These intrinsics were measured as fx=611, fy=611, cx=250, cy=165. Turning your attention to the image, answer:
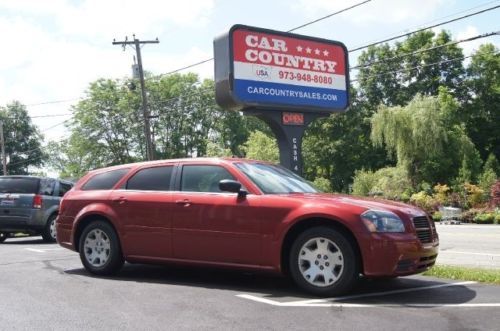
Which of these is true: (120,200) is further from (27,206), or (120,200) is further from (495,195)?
(495,195)

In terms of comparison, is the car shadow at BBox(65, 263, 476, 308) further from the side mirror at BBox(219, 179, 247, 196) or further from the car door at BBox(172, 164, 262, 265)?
the side mirror at BBox(219, 179, 247, 196)

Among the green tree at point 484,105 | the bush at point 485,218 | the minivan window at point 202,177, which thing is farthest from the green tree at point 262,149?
the minivan window at point 202,177

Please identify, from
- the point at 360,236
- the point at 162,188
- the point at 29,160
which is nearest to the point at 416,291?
the point at 360,236

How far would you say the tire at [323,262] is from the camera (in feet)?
21.1

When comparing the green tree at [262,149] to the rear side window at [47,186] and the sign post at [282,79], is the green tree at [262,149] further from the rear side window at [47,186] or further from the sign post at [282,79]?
the sign post at [282,79]

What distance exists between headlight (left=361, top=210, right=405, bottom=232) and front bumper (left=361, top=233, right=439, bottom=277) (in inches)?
3.0

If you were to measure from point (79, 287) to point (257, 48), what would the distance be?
826 cm

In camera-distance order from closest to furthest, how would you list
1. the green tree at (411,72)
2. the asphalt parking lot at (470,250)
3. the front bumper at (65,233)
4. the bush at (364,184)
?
the front bumper at (65,233) < the asphalt parking lot at (470,250) < the bush at (364,184) < the green tree at (411,72)

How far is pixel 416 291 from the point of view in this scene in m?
6.91

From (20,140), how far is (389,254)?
8046 centimetres

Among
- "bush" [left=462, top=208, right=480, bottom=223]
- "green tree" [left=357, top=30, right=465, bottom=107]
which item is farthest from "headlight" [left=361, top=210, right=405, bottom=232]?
"green tree" [left=357, top=30, right=465, bottom=107]

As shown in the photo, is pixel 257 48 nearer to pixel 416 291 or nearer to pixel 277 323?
pixel 416 291

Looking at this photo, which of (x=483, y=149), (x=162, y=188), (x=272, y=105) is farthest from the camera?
(x=483, y=149)

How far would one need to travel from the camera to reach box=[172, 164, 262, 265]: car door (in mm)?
7016
